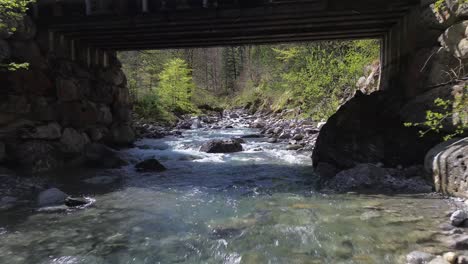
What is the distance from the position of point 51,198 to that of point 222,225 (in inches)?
171

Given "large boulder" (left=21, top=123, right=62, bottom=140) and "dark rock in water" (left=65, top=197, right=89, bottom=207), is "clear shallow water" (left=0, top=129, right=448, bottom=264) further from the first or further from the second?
"large boulder" (left=21, top=123, right=62, bottom=140)

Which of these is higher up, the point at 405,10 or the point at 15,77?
the point at 405,10

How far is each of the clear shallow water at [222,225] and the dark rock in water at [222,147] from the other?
17.0 ft

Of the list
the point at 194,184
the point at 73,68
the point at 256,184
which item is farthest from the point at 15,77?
the point at 256,184

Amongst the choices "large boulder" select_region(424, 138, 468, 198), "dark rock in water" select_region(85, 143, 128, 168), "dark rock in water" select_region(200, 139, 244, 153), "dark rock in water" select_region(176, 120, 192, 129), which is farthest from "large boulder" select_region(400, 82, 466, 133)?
"dark rock in water" select_region(176, 120, 192, 129)

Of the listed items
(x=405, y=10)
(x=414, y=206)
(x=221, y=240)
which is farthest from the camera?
(x=405, y=10)

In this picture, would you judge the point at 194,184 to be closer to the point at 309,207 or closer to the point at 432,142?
the point at 309,207

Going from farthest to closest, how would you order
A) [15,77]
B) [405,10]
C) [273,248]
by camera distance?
[15,77], [405,10], [273,248]

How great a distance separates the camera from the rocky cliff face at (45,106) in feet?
37.8

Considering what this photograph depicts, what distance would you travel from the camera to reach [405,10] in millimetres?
10727

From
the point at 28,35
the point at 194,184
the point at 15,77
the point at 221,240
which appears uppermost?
the point at 28,35

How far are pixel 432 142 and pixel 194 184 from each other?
6769mm

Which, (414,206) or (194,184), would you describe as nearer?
(414,206)

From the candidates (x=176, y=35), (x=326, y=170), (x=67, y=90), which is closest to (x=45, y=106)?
(x=67, y=90)
